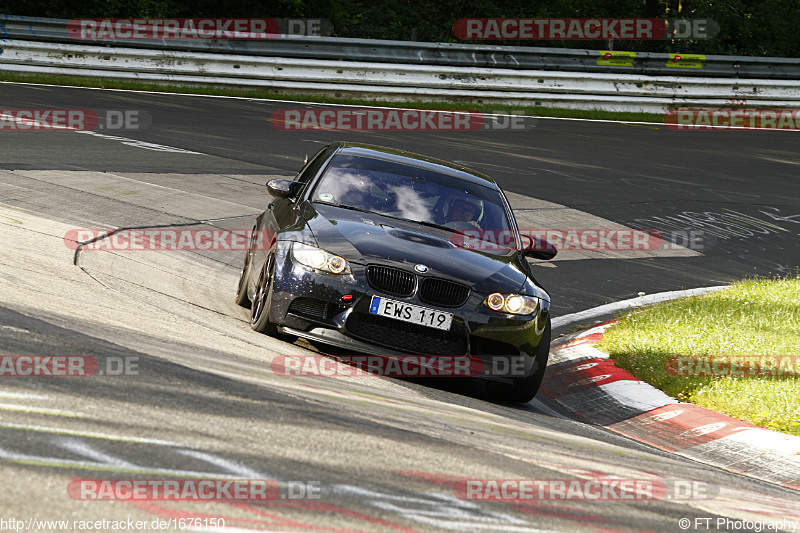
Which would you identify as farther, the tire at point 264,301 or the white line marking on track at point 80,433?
the tire at point 264,301

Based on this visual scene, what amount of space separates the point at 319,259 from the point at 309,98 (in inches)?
647

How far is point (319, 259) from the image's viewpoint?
672 centimetres

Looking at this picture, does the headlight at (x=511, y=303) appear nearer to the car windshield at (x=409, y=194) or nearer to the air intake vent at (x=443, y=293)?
the air intake vent at (x=443, y=293)

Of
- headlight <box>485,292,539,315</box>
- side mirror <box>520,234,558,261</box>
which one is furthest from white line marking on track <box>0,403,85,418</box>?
side mirror <box>520,234,558,261</box>

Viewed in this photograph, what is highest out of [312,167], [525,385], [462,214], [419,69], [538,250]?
[419,69]

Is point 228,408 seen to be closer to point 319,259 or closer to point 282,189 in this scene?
point 319,259

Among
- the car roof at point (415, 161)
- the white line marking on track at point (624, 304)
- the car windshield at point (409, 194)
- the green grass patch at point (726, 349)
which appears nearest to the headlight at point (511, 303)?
the car windshield at point (409, 194)

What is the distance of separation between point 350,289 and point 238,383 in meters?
1.66

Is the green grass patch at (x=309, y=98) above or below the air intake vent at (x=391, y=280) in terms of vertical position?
above

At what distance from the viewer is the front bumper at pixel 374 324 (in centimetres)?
654

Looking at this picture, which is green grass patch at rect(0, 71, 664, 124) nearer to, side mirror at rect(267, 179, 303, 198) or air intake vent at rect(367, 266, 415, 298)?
side mirror at rect(267, 179, 303, 198)

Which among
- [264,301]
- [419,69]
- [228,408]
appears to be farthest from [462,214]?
[419,69]

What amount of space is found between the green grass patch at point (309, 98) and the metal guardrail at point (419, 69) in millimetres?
171

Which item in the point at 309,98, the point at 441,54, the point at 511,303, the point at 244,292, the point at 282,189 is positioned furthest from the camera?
the point at 441,54
